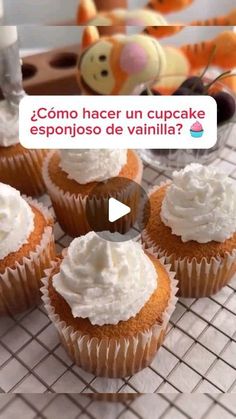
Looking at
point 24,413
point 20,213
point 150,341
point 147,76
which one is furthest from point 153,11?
point 24,413

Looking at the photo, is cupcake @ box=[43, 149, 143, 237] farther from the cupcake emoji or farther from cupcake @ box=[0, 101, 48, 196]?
the cupcake emoji

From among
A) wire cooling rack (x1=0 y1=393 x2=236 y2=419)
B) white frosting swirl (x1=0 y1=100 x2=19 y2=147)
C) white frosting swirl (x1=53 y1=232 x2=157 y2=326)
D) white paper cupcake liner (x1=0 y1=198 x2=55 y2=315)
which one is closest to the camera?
wire cooling rack (x1=0 y1=393 x2=236 y2=419)

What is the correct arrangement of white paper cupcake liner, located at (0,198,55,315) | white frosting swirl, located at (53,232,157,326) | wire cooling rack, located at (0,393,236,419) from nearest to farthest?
wire cooling rack, located at (0,393,236,419)
white frosting swirl, located at (53,232,157,326)
white paper cupcake liner, located at (0,198,55,315)

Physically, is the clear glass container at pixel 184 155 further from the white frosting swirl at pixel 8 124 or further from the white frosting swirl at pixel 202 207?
the white frosting swirl at pixel 8 124

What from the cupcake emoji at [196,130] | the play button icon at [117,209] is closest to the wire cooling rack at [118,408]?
the play button icon at [117,209]

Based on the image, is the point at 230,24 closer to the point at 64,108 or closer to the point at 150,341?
the point at 64,108

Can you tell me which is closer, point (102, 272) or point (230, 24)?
point (102, 272)

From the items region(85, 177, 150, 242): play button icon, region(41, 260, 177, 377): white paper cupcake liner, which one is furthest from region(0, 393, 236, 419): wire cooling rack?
region(85, 177, 150, 242): play button icon
